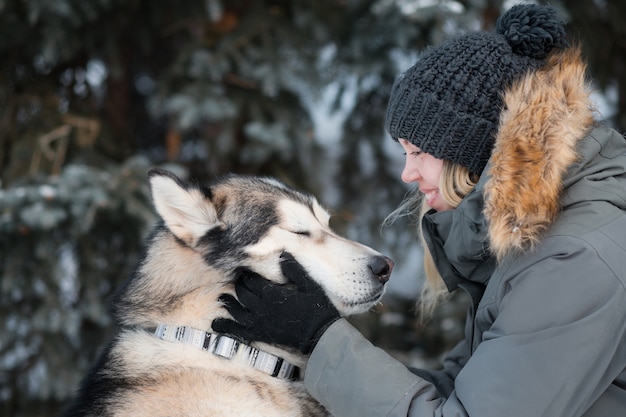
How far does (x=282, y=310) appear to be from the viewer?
191 cm

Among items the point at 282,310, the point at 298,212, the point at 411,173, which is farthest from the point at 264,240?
the point at 411,173

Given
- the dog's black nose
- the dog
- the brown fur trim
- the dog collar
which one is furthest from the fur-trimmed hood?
the dog collar

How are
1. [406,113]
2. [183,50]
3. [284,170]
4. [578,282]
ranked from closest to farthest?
1. [578,282]
2. [406,113]
3. [183,50]
4. [284,170]

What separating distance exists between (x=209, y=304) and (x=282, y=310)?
332mm

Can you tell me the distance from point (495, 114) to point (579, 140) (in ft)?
0.90

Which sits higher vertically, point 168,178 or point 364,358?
point 168,178

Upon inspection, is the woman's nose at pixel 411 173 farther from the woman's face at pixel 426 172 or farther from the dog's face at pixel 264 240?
the dog's face at pixel 264 240

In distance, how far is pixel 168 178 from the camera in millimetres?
2084

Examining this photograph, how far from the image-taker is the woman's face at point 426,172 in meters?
2.04

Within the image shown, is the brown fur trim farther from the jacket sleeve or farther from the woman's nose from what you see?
the woman's nose

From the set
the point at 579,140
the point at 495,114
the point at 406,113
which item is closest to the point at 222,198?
the point at 406,113

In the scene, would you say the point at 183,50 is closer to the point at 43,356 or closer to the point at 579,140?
the point at 43,356

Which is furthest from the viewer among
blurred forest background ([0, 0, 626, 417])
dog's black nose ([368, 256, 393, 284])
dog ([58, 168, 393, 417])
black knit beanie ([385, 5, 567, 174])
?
blurred forest background ([0, 0, 626, 417])

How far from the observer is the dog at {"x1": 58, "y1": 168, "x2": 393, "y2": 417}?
6.68 feet
